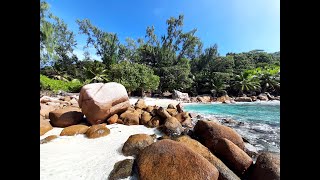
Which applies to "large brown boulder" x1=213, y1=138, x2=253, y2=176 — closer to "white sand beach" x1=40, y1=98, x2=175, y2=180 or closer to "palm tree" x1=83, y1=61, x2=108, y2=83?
"white sand beach" x1=40, y1=98, x2=175, y2=180

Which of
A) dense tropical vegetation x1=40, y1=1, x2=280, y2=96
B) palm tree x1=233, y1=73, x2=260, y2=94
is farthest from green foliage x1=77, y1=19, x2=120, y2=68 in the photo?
palm tree x1=233, y1=73, x2=260, y2=94

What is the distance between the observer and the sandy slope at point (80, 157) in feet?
11.0

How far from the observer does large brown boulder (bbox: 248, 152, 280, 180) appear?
113 inches

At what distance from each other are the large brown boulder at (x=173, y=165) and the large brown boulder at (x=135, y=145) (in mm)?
832
